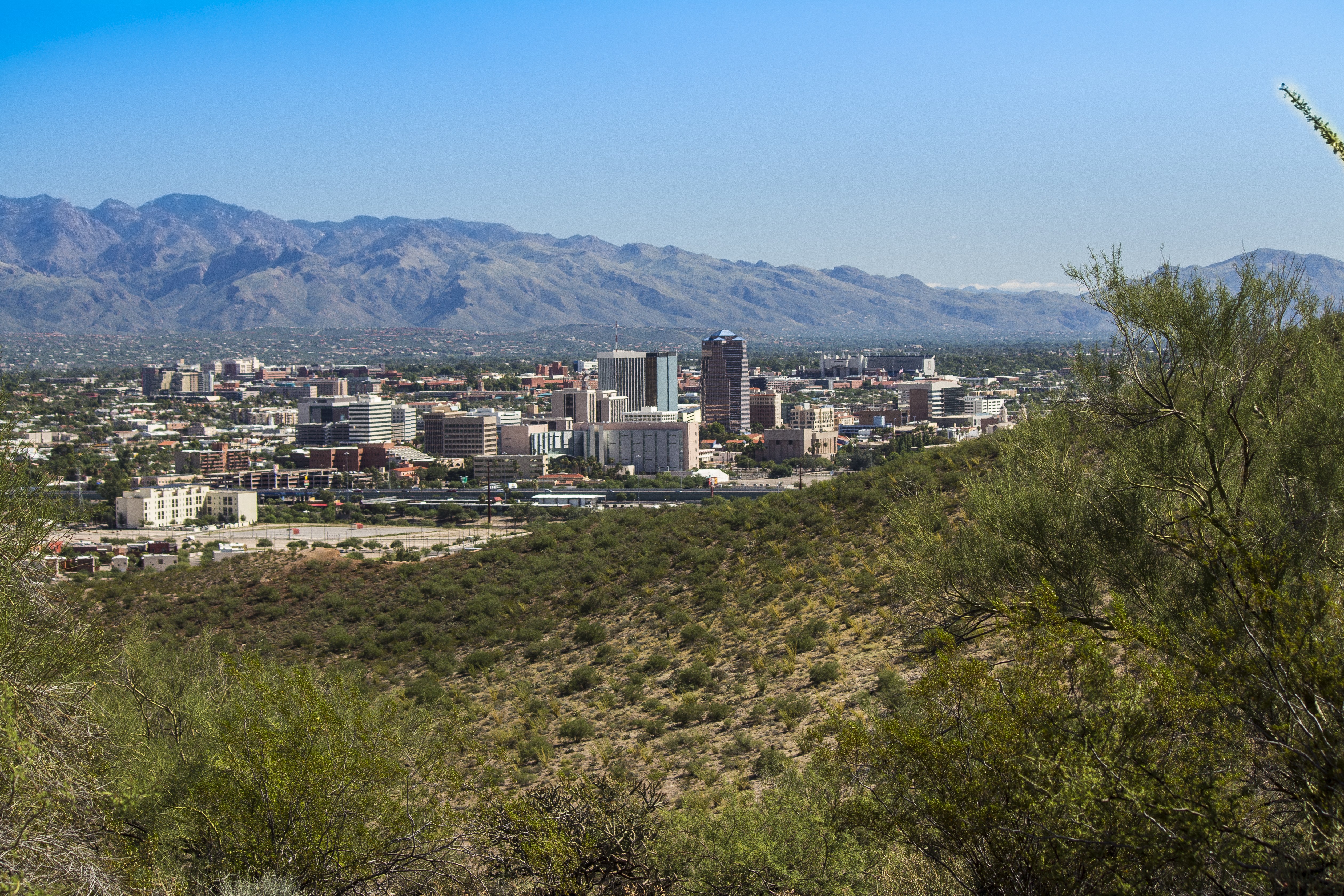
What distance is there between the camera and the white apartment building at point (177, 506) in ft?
158

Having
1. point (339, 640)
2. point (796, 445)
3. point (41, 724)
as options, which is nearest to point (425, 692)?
point (339, 640)

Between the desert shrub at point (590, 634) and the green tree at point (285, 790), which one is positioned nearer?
the green tree at point (285, 790)

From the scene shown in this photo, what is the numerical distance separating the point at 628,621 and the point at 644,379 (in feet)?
312

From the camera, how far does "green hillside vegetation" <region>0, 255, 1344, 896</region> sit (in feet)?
15.1

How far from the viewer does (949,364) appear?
157375 millimetres

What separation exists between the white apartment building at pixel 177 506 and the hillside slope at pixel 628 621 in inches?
997

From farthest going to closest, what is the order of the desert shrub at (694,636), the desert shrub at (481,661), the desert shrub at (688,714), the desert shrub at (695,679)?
the desert shrub at (481,661) → the desert shrub at (694,636) → the desert shrub at (695,679) → the desert shrub at (688,714)

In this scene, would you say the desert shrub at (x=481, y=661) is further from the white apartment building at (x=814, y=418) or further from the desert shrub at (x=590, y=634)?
the white apartment building at (x=814, y=418)

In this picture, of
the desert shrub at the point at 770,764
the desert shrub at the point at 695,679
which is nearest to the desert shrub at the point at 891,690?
the desert shrub at the point at 770,764

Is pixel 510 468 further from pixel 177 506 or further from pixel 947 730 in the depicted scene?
pixel 947 730

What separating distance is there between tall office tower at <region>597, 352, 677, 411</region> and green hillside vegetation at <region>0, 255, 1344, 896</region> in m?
98.3

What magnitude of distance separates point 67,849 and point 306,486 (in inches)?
2484

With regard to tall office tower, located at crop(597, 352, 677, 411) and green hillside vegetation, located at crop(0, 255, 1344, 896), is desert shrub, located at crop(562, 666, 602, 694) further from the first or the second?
tall office tower, located at crop(597, 352, 677, 411)

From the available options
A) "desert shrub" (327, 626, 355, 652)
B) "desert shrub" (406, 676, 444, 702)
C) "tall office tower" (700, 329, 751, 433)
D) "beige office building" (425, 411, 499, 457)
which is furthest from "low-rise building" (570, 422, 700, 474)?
"desert shrub" (406, 676, 444, 702)
